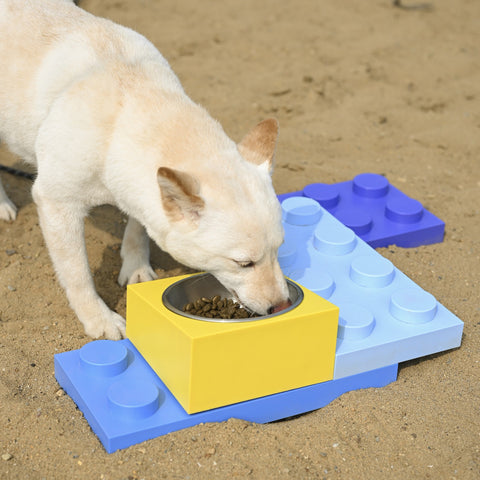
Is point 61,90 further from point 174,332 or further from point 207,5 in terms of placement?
point 207,5

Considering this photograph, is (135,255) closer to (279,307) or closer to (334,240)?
(334,240)

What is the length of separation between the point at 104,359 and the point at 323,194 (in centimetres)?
225

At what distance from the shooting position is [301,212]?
460cm

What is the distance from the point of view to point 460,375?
3.65m

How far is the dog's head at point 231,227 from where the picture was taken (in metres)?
3.19

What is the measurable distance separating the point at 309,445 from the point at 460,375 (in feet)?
3.13

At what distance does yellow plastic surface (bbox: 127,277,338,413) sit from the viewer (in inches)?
122

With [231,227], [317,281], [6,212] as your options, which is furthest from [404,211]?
[6,212]

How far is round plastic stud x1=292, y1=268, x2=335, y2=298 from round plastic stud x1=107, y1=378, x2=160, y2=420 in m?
1.02

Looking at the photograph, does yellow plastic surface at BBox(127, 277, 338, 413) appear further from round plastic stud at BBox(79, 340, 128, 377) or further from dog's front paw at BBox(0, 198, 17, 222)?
dog's front paw at BBox(0, 198, 17, 222)

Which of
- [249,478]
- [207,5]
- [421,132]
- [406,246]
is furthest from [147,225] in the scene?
[207,5]

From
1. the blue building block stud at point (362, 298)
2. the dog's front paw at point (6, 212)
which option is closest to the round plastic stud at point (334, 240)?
the blue building block stud at point (362, 298)

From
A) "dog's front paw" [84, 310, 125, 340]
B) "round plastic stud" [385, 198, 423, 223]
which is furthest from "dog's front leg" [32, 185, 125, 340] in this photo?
"round plastic stud" [385, 198, 423, 223]

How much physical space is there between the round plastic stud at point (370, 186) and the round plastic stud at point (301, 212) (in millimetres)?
591
